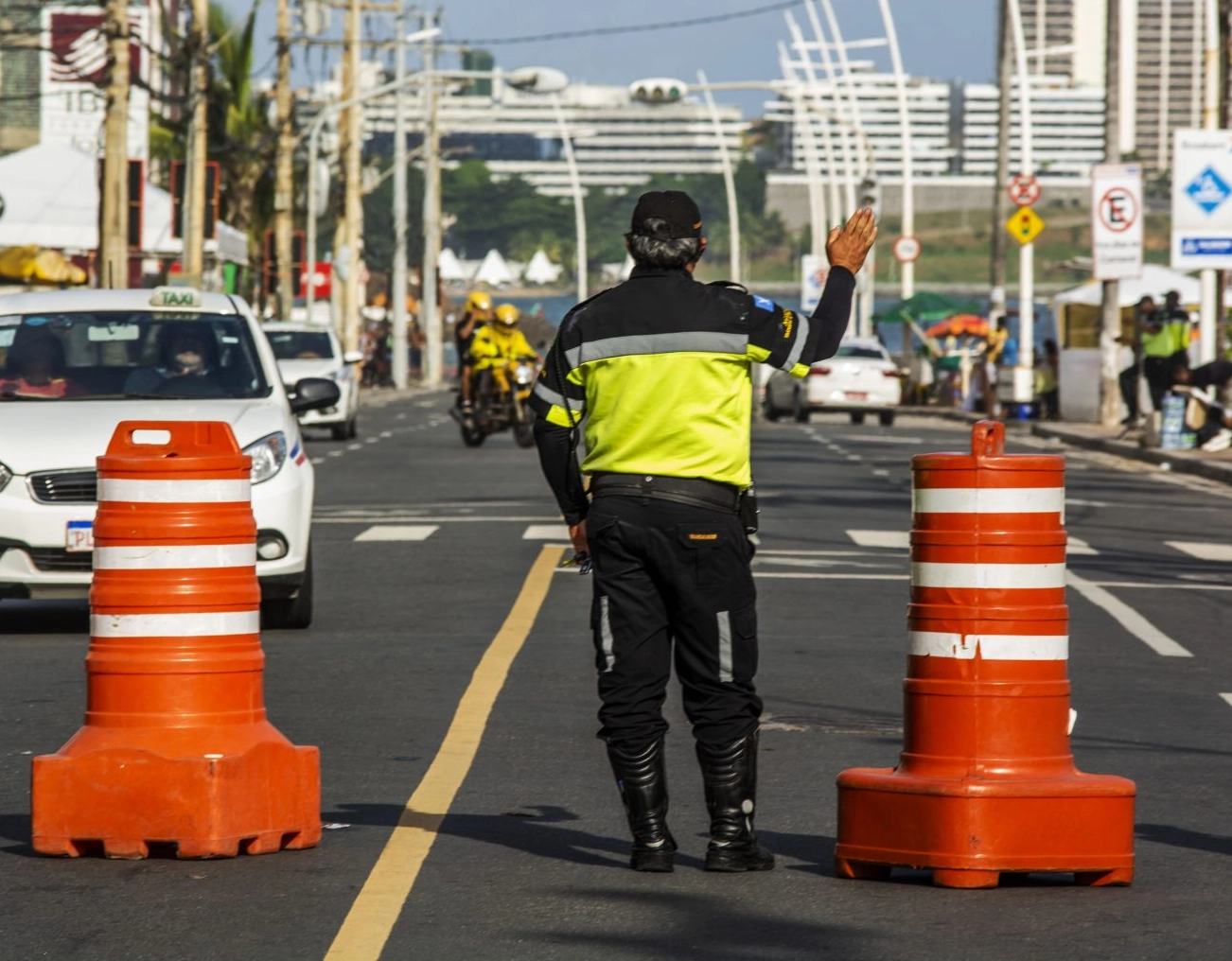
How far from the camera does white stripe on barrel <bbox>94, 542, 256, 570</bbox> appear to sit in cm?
723

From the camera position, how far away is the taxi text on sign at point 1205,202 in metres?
31.0

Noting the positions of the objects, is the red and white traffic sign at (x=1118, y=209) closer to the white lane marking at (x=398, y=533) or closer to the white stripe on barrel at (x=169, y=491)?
the white lane marking at (x=398, y=533)

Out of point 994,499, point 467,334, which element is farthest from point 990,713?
point 467,334

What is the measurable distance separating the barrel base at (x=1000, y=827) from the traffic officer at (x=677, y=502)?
0.40 meters

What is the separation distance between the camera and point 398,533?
19344 mm

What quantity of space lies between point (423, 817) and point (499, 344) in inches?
1003

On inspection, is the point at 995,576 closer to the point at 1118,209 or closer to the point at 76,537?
the point at 76,537

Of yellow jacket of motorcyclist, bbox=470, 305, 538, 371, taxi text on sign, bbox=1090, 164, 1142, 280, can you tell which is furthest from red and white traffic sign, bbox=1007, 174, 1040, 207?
yellow jacket of motorcyclist, bbox=470, 305, 538, 371

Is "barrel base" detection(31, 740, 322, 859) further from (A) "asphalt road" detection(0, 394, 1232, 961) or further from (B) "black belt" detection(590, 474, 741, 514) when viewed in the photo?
(B) "black belt" detection(590, 474, 741, 514)

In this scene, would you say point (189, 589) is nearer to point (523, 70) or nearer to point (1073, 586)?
point (1073, 586)

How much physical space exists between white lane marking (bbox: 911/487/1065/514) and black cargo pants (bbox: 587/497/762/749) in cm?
53

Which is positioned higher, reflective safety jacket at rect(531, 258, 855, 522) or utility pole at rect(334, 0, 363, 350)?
utility pole at rect(334, 0, 363, 350)

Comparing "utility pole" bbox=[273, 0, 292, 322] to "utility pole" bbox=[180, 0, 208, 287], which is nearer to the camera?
"utility pole" bbox=[180, 0, 208, 287]

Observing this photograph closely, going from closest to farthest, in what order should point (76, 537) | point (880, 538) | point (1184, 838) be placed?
point (1184, 838)
point (76, 537)
point (880, 538)
